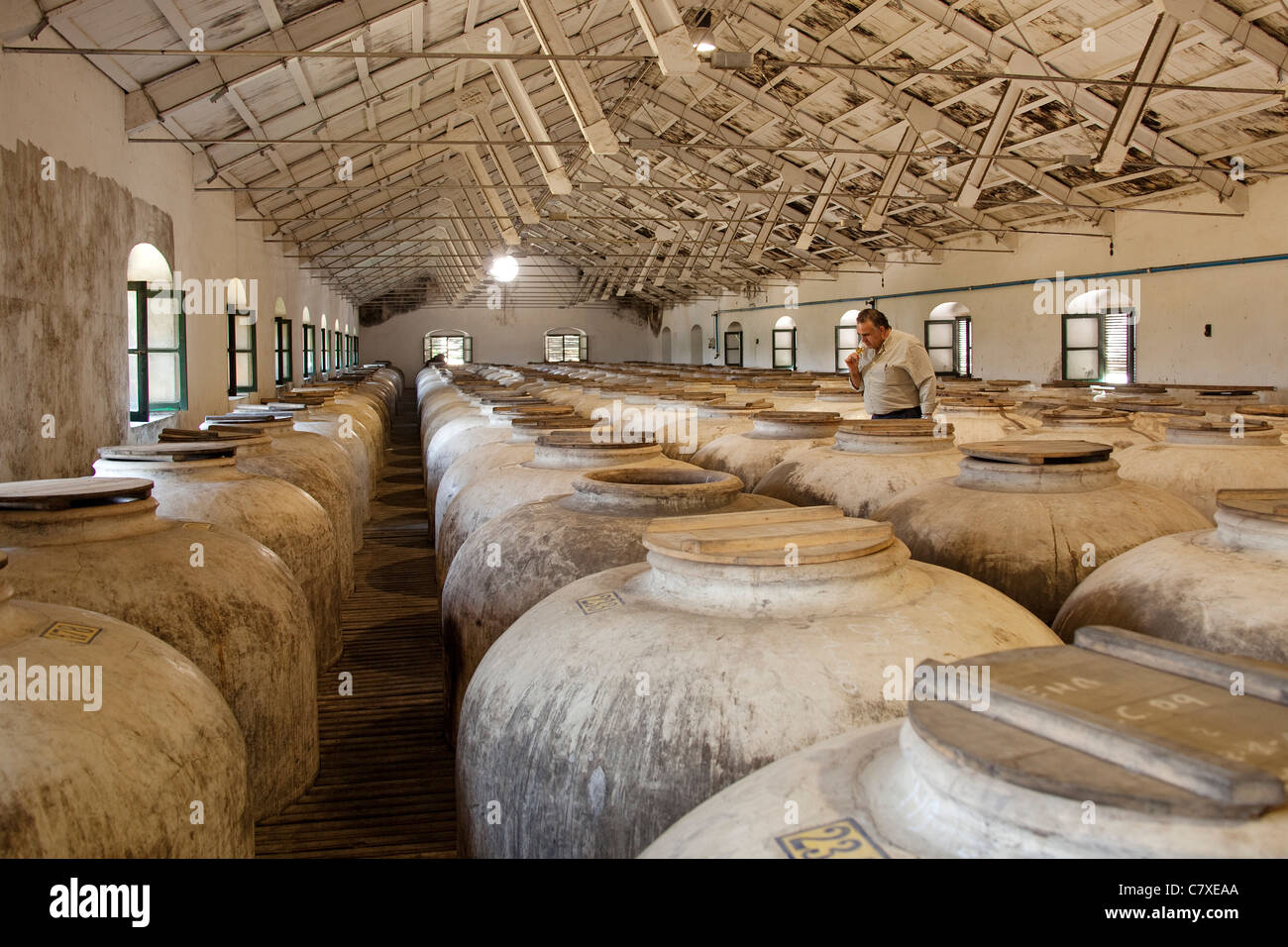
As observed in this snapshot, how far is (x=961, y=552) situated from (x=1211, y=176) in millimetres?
15092

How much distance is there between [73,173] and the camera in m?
8.20

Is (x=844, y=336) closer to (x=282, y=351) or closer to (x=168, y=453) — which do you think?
(x=282, y=351)

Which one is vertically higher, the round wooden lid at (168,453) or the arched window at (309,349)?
the arched window at (309,349)

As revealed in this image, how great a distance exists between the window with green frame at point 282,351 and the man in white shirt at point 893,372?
14.4 meters

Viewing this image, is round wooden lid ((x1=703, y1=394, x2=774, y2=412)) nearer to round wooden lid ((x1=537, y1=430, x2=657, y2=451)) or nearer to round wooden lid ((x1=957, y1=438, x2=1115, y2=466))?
round wooden lid ((x1=537, y1=430, x2=657, y2=451))

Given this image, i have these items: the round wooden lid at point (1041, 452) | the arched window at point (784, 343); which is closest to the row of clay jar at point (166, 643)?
the round wooden lid at point (1041, 452)

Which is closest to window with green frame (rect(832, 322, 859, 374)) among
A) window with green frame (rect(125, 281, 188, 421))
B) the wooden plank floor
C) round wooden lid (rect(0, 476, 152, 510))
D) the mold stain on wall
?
window with green frame (rect(125, 281, 188, 421))

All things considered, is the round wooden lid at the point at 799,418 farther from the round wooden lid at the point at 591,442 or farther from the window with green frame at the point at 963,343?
the window with green frame at the point at 963,343

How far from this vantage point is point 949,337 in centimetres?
2636

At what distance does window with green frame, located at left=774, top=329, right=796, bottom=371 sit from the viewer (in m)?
35.7

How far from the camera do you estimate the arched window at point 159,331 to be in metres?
10.6

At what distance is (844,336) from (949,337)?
15.9ft

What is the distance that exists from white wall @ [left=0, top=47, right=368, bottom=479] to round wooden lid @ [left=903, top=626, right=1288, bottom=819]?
22.5 feet
